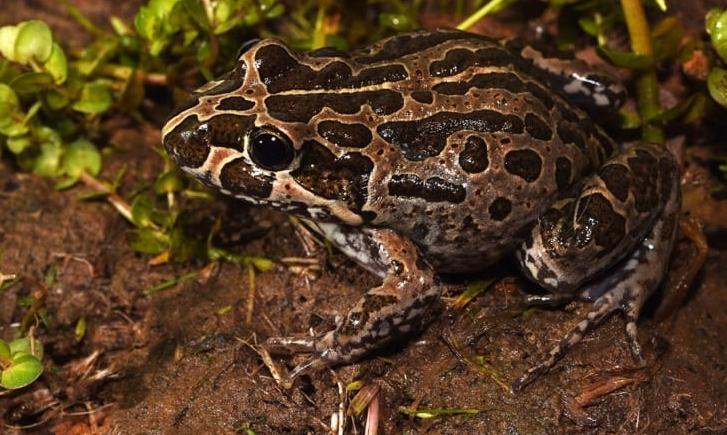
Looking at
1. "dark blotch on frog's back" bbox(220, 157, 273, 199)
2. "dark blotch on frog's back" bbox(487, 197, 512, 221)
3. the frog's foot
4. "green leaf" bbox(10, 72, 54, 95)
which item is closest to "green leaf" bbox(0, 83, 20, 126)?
"green leaf" bbox(10, 72, 54, 95)

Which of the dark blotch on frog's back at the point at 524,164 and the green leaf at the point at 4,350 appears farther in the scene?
the dark blotch on frog's back at the point at 524,164

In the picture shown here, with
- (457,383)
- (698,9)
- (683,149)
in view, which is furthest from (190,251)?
(698,9)

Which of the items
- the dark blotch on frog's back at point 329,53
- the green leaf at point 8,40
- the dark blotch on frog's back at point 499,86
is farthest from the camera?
the green leaf at point 8,40

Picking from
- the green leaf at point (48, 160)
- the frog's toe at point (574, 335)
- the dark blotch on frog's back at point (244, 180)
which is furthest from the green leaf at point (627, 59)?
the green leaf at point (48, 160)

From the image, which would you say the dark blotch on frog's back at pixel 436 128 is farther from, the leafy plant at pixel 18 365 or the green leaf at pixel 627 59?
the leafy plant at pixel 18 365

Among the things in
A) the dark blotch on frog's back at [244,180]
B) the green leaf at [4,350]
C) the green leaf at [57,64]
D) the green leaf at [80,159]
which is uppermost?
the green leaf at [57,64]

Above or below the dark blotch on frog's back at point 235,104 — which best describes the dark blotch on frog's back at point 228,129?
below

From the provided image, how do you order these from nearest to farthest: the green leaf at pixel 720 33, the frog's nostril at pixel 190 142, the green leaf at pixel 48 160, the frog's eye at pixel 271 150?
the frog's eye at pixel 271 150 < the frog's nostril at pixel 190 142 < the green leaf at pixel 720 33 < the green leaf at pixel 48 160
